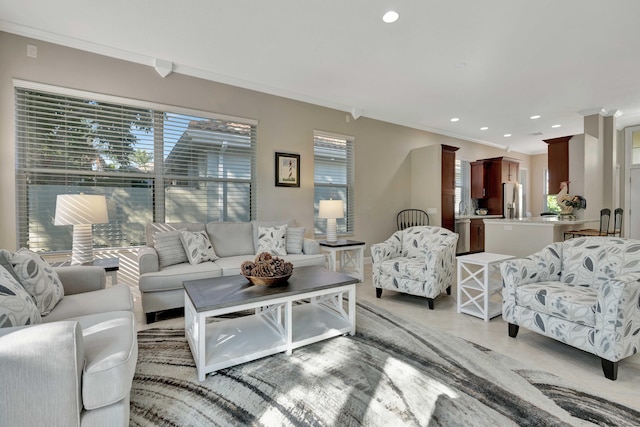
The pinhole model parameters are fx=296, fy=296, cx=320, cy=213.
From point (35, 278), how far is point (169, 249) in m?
1.36

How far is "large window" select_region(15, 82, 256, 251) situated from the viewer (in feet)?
9.89

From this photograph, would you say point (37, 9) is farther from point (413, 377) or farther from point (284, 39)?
point (413, 377)

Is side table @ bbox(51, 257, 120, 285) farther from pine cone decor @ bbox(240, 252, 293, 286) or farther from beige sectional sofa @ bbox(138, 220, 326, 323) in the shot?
pine cone decor @ bbox(240, 252, 293, 286)

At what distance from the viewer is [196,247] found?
10.7 feet

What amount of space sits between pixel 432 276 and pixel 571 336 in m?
1.19

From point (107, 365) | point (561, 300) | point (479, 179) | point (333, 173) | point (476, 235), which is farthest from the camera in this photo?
point (479, 179)

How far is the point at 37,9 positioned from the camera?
103 inches

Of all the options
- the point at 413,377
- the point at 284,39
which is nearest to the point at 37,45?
the point at 284,39

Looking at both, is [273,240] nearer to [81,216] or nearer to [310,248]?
[310,248]

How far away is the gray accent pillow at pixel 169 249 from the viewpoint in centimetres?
311

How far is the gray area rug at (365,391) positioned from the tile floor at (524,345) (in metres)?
0.14

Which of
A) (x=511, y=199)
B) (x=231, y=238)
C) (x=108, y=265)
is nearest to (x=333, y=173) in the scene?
(x=231, y=238)

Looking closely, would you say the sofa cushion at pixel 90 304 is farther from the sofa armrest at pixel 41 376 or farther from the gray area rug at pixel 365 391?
the sofa armrest at pixel 41 376

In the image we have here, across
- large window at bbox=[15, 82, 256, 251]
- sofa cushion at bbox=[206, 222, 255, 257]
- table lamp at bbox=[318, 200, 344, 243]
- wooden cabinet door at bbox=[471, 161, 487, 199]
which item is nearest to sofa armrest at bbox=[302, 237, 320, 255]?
table lamp at bbox=[318, 200, 344, 243]
